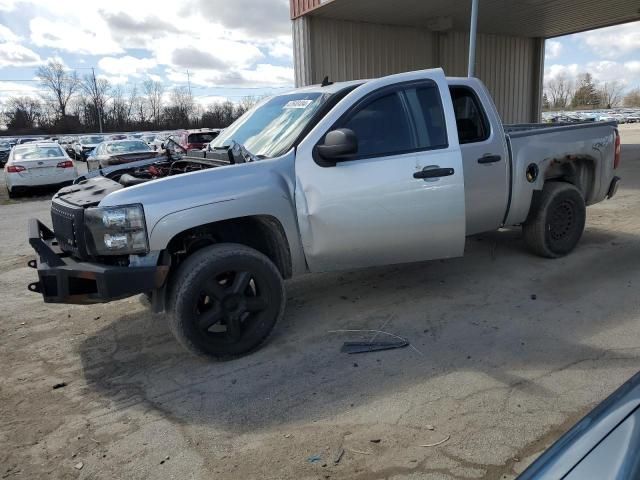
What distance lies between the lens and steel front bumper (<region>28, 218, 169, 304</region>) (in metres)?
3.50

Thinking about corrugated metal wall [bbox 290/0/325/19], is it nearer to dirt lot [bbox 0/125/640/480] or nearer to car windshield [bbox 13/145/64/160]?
car windshield [bbox 13/145/64/160]

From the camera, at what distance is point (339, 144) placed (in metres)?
3.84

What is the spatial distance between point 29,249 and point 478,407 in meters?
7.47

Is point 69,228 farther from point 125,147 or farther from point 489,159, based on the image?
point 125,147

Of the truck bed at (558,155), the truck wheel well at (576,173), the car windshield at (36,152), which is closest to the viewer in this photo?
the truck bed at (558,155)

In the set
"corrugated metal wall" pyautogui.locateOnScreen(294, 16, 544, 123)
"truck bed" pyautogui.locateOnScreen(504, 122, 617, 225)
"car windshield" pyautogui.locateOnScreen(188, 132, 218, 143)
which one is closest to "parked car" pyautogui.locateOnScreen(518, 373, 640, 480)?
"truck bed" pyautogui.locateOnScreen(504, 122, 617, 225)

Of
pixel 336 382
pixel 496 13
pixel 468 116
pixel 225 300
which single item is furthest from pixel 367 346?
pixel 496 13

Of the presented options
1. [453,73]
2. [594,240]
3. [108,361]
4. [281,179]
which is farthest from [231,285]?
[453,73]

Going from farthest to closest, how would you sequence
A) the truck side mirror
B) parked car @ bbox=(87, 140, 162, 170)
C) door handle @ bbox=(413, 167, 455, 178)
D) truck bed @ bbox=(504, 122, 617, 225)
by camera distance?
parked car @ bbox=(87, 140, 162, 170), truck bed @ bbox=(504, 122, 617, 225), door handle @ bbox=(413, 167, 455, 178), the truck side mirror

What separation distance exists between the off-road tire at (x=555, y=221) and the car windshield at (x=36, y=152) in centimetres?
1439

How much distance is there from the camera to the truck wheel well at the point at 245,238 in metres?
3.99

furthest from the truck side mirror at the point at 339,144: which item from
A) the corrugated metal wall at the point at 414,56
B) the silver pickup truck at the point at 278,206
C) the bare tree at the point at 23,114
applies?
the bare tree at the point at 23,114

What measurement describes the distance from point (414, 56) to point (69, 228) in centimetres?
1590

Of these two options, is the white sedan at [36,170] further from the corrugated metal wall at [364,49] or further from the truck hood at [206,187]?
the truck hood at [206,187]
